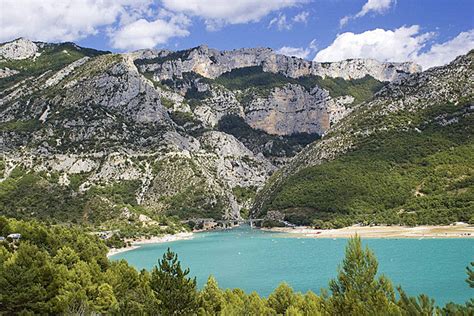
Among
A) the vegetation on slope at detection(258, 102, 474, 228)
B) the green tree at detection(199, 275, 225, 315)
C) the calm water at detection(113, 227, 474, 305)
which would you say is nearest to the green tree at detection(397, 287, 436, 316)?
the green tree at detection(199, 275, 225, 315)

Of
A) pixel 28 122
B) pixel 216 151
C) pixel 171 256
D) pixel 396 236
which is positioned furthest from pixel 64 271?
pixel 216 151

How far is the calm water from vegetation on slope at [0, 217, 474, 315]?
18.0m

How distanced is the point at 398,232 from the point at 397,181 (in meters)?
24.4

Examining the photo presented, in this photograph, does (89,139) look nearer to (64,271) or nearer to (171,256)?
(64,271)

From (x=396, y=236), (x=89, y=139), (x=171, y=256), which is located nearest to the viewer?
(x=171, y=256)

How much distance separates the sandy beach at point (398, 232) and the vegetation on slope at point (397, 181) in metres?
3.14

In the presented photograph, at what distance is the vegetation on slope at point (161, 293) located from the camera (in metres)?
18.5

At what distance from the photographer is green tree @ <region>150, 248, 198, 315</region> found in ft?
63.4

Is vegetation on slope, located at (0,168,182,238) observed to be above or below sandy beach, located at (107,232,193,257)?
above

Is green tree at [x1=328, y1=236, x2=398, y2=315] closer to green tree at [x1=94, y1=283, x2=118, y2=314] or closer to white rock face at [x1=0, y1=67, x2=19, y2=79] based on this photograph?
green tree at [x1=94, y1=283, x2=118, y2=314]

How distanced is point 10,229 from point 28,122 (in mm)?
116314

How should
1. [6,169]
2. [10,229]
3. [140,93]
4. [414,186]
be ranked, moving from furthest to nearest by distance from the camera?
[140,93] < [6,169] < [414,186] < [10,229]

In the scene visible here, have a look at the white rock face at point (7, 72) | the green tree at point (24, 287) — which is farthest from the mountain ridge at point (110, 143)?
the green tree at point (24, 287)

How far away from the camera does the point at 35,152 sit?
139875mm
